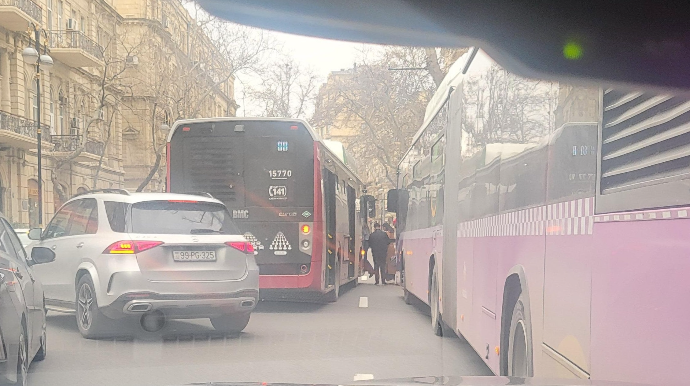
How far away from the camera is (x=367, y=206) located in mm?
21281

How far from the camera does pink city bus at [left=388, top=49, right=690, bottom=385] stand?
2.81m

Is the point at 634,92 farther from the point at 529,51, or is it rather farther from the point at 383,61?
the point at 383,61

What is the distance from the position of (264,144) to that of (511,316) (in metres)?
8.36

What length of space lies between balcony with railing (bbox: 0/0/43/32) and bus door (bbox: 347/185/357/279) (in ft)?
36.4

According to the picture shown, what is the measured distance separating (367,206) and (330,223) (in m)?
7.25

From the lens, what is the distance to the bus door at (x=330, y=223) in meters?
13.7

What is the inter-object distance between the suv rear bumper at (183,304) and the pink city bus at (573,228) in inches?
110

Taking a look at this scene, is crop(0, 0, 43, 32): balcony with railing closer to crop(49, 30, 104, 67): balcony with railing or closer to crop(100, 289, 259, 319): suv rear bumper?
crop(49, 30, 104, 67): balcony with railing

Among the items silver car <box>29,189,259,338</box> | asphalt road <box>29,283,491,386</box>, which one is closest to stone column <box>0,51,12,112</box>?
Result: asphalt road <box>29,283,491,386</box>

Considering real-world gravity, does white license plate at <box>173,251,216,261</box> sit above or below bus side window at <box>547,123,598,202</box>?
below

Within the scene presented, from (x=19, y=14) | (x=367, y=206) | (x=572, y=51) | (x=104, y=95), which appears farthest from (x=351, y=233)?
(x=572, y=51)

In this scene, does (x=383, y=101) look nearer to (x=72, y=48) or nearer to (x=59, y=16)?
(x=72, y=48)

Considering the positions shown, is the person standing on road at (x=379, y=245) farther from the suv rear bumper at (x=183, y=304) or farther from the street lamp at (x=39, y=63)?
the suv rear bumper at (x=183, y=304)

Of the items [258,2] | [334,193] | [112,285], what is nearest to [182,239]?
[112,285]
